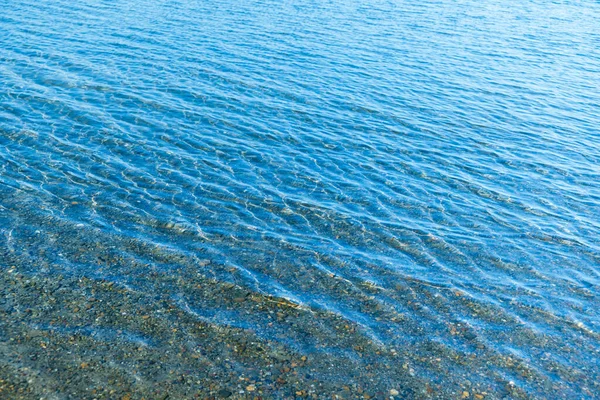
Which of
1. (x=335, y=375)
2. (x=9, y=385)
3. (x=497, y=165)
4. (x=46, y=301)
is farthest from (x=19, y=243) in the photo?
(x=497, y=165)

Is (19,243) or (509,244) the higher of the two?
(509,244)

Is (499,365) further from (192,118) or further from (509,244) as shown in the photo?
(192,118)

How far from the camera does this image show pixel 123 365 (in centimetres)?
1244

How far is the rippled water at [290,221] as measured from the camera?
42.9 ft

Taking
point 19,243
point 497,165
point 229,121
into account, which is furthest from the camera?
point 229,121

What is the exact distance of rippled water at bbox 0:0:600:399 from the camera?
1307 centimetres

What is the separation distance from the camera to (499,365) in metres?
13.6

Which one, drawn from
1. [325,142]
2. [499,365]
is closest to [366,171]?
[325,142]

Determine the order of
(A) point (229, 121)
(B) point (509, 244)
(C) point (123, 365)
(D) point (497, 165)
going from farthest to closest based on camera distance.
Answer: (A) point (229, 121)
(D) point (497, 165)
(B) point (509, 244)
(C) point (123, 365)

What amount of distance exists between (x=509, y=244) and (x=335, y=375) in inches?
344

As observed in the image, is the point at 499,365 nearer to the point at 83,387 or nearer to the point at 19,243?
the point at 83,387

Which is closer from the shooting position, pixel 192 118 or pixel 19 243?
pixel 19 243

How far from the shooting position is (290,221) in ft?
62.8

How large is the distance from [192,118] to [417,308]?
15.1 metres
